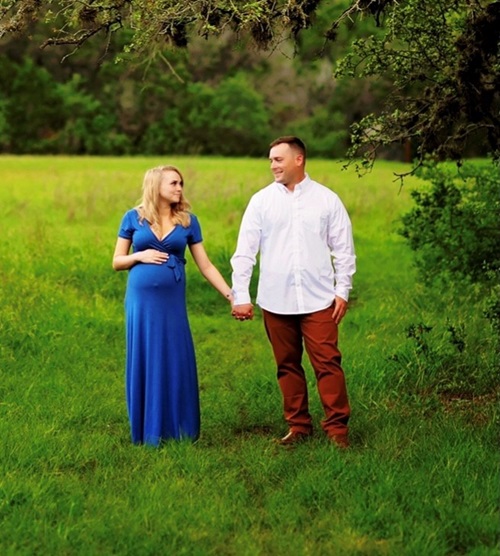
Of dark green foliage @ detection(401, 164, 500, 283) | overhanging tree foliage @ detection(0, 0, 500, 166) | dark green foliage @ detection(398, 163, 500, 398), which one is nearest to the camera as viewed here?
overhanging tree foliage @ detection(0, 0, 500, 166)

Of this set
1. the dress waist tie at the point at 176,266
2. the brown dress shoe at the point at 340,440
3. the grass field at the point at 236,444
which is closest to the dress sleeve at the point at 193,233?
the dress waist tie at the point at 176,266

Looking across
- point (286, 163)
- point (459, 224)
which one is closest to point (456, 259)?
point (459, 224)

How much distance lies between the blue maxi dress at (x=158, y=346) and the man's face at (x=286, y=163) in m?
0.78

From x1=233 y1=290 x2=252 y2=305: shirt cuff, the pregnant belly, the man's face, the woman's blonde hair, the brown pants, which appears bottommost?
the brown pants

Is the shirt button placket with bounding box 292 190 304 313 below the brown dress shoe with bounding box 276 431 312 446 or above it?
above

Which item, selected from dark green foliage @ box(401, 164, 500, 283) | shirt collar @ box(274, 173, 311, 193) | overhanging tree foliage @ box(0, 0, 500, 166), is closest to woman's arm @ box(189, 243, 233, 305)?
shirt collar @ box(274, 173, 311, 193)

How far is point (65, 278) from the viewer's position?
14172mm

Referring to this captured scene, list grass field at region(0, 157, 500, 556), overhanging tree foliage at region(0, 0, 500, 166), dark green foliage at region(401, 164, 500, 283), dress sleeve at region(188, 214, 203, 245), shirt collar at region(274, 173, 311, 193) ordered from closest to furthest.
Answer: grass field at region(0, 157, 500, 556) < overhanging tree foliage at region(0, 0, 500, 166) < shirt collar at region(274, 173, 311, 193) < dress sleeve at region(188, 214, 203, 245) < dark green foliage at region(401, 164, 500, 283)

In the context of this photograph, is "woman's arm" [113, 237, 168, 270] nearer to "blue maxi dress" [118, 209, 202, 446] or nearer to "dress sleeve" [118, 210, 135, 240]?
"blue maxi dress" [118, 209, 202, 446]

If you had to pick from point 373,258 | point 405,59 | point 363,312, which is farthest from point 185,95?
point 405,59

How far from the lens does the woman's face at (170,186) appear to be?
721 centimetres

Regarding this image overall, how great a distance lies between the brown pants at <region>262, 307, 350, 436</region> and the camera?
717 centimetres

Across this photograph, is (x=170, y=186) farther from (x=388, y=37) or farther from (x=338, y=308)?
(x=388, y=37)

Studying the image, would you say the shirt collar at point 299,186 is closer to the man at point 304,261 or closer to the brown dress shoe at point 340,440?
the man at point 304,261
